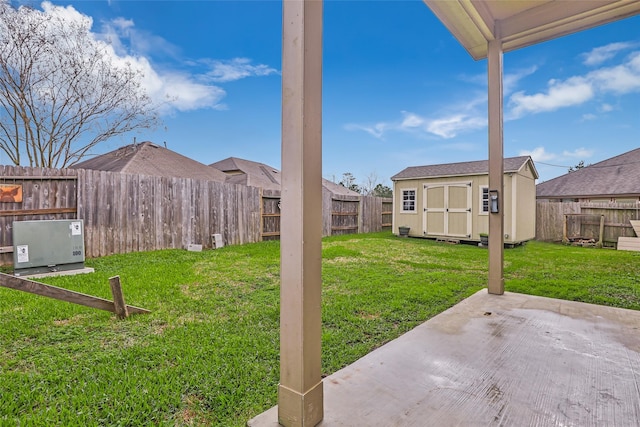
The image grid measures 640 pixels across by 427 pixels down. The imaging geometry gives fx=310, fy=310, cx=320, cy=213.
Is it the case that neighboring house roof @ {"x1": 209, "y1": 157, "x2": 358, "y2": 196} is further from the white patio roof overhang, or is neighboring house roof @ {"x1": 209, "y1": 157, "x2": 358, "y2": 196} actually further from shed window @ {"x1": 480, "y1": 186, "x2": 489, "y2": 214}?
the white patio roof overhang

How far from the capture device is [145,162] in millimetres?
9594

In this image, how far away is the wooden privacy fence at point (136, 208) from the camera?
5098 mm

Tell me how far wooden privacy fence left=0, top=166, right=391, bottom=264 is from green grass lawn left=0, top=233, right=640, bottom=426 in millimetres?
878

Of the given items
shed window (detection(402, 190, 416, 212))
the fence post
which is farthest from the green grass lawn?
shed window (detection(402, 190, 416, 212))

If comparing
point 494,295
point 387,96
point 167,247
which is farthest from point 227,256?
point 387,96

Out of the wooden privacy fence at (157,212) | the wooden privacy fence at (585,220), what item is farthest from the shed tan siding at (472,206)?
the wooden privacy fence at (157,212)

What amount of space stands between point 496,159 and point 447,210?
289 inches

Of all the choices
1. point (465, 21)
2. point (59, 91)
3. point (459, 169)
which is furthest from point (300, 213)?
point (459, 169)

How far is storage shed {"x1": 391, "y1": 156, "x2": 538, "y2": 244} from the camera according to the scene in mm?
8779

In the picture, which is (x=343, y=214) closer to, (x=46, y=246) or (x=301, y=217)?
(x=46, y=246)

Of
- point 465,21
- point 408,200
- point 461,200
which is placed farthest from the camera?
point 408,200

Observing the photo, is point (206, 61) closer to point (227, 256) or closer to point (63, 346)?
point (227, 256)

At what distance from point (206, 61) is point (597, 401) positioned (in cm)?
1082

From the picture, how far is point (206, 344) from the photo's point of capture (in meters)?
2.22
